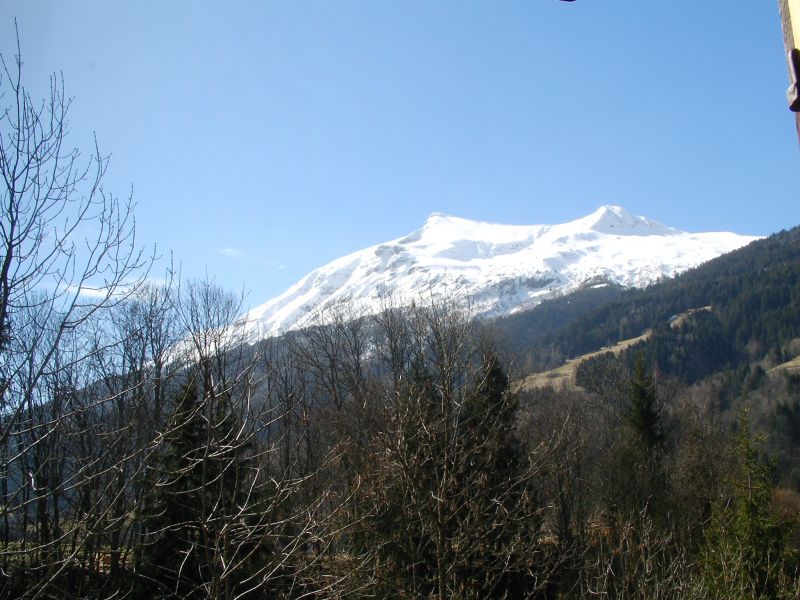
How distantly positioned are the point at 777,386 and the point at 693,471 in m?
65.8

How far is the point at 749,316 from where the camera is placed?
111 metres

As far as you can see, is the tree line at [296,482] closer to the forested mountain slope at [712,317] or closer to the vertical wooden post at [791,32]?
the vertical wooden post at [791,32]

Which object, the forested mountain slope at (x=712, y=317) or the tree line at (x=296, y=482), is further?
the forested mountain slope at (x=712, y=317)

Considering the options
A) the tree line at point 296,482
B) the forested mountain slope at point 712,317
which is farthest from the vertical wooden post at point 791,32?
the forested mountain slope at point 712,317

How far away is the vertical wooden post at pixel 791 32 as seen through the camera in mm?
2910

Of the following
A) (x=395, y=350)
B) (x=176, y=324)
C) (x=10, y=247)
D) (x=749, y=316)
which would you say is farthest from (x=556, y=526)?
(x=749, y=316)

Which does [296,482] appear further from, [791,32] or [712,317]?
[712,317]

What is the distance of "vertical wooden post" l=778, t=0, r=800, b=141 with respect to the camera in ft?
9.55

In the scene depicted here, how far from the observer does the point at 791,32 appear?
3.04 meters

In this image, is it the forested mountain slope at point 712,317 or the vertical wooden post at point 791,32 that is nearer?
the vertical wooden post at point 791,32

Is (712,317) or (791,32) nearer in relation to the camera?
(791,32)

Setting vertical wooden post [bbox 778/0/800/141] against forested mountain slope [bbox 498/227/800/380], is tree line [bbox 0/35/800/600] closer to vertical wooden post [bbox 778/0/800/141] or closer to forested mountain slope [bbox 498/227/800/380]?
vertical wooden post [bbox 778/0/800/141]

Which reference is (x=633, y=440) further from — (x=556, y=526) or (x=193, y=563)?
(x=193, y=563)

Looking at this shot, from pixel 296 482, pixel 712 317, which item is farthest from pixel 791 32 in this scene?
pixel 712 317
